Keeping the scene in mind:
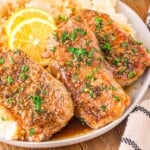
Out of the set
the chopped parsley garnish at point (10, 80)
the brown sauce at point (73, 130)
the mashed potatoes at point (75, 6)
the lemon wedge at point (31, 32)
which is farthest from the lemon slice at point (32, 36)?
the brown sauce at point (73, 130)

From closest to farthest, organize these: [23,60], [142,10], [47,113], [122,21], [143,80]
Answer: [47,113] < [23,60] < [143,80] < [122,21] < [142,10]

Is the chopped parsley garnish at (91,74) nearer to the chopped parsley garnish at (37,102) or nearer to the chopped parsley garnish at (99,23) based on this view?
the chopped parsley garnish at (37,102)

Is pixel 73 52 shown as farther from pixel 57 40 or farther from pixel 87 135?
pixel 87 135

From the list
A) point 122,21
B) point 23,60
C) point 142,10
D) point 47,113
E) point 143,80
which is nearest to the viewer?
point 47,113

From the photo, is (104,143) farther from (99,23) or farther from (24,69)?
(99,23)

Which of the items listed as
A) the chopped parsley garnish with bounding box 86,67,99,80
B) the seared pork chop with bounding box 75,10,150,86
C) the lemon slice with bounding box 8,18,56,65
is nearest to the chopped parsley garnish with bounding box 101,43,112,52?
the seared pork chop with bounding box 75,10,150,86

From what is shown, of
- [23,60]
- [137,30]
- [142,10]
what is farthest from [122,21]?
[23,60]
